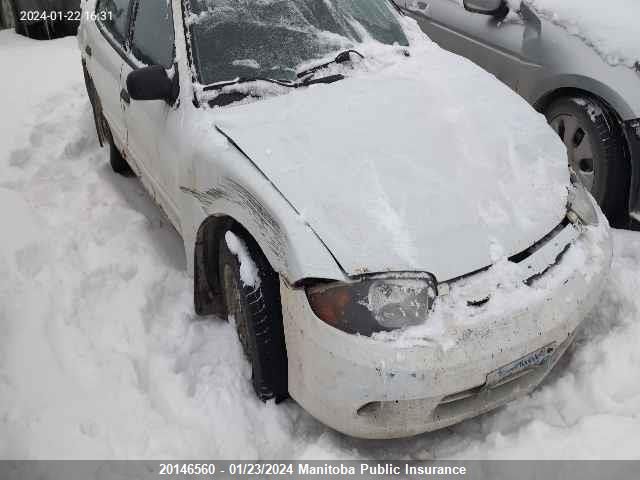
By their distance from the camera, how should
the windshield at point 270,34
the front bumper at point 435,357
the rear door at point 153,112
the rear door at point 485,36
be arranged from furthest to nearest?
the rear door at point 485,36
the rear door at point 153,112
the windshield at point 270,34
the front bumper at point 435,357

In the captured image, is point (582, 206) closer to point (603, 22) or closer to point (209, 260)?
point (603, 22)

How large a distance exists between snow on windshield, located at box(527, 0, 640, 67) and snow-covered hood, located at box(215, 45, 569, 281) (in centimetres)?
86

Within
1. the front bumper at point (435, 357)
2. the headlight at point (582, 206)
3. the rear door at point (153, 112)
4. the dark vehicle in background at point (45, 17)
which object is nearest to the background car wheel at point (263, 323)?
the front bumper at point (435, 357)

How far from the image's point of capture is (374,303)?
81.7 inches

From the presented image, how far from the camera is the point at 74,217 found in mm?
3781

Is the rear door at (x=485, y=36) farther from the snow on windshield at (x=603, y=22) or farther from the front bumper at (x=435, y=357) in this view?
the front bumper at (x=435, y=357)

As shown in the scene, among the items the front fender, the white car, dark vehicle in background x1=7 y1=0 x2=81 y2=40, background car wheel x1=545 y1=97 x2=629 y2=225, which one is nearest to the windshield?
the white car

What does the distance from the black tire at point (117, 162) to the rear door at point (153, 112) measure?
770 millimetres

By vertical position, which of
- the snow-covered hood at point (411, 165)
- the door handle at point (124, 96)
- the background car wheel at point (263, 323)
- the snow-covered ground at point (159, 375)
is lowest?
the snow-covered ground at point (159, 375)

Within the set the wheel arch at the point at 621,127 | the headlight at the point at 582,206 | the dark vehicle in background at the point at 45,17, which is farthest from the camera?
the dark vehicle in background at the point at 45,17

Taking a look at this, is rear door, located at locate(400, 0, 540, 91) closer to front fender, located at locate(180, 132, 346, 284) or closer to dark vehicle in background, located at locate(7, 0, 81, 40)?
front fender, located at locate(180, 132, 346, 284)

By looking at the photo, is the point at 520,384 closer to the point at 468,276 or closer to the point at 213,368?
the point at 468,276

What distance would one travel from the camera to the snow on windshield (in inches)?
129

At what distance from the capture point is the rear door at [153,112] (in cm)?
290
